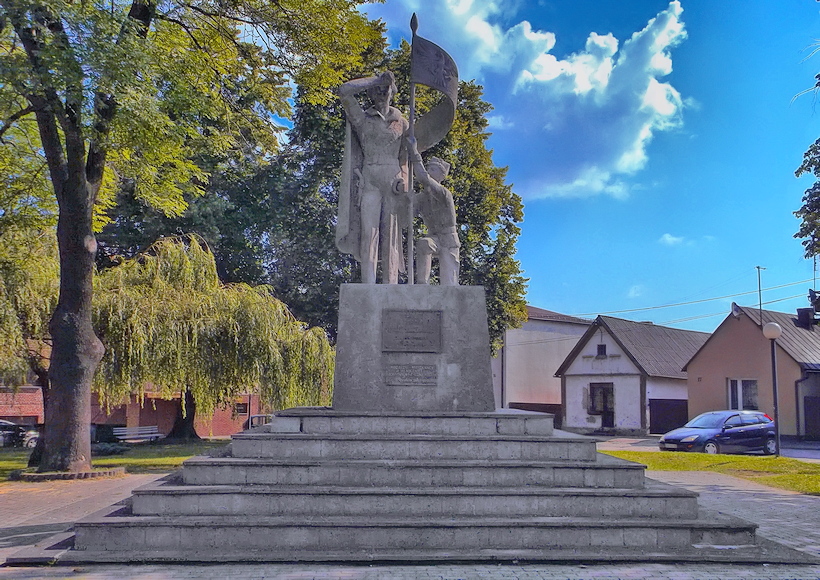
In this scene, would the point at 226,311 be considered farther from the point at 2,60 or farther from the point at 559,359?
the point at 559,359

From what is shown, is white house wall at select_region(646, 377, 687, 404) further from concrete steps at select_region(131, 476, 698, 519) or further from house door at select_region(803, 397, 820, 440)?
concrete steps at select_region(131, 476, 698, 519)

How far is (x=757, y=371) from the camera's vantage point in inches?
1194

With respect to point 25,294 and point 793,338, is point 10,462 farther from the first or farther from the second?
point 793,338

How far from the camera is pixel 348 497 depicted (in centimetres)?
637

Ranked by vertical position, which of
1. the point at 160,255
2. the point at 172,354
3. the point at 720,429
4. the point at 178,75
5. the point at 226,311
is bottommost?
the point at 720,429

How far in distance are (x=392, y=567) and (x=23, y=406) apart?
92.9ft

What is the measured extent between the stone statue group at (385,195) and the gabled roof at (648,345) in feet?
87.2

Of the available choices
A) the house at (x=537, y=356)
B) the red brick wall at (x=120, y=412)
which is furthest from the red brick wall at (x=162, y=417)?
the house at (x=537, y=356)

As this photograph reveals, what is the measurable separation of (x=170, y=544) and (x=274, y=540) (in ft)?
2.85

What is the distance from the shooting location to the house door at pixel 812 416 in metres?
28.7

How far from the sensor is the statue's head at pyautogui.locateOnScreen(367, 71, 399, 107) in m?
9.37

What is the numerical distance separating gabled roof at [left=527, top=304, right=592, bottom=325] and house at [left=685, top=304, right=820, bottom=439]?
995 cm

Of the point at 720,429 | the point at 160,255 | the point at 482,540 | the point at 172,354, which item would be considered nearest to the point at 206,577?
the point at 482,540

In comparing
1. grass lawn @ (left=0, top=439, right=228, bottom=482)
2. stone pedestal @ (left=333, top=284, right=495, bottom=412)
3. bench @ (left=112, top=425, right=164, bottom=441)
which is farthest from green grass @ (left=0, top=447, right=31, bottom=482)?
stone pedestal @ (left=333, top=284, right=495, bottom=412)
